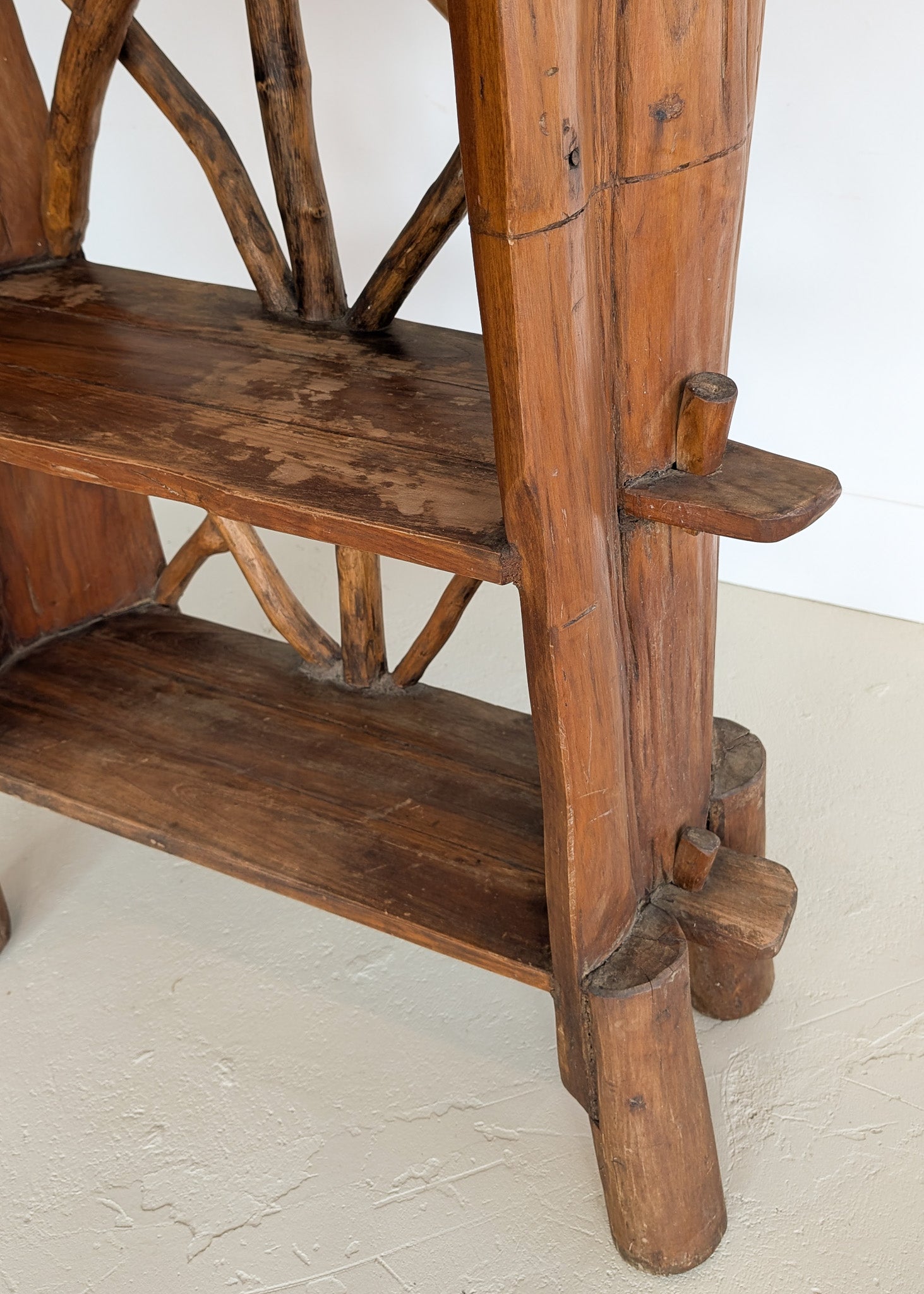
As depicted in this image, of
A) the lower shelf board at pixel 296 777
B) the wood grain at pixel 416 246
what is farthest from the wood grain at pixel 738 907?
the wood grain at pixel 416 246

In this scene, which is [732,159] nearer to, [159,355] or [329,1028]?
[159,355]

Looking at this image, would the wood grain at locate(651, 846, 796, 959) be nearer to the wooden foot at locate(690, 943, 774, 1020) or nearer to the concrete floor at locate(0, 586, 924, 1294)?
the wooden foot at locate(690, 943, 774, 1020)

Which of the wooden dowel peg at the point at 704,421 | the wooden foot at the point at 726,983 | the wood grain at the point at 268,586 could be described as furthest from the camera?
the wood grain at the point at 268,586

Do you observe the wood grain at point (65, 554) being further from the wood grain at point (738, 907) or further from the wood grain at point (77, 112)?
the wood grain at point (738, 907)

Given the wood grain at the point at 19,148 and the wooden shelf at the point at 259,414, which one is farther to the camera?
the wood grain at the point at 19,148

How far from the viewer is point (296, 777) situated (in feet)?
5.43

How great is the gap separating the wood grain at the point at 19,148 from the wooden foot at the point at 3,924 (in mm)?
905

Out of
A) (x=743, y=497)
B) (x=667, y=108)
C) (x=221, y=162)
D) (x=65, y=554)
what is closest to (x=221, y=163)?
(x=221, y=162)

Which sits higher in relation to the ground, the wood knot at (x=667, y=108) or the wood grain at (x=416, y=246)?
the wood knot at (x=667, y=108)

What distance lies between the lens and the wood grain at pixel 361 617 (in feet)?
5.62

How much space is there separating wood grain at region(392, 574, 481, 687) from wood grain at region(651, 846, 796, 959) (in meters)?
0.44

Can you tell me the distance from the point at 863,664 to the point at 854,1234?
116 cm

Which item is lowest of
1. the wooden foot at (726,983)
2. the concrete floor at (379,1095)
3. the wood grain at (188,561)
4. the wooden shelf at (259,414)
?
the concrete floor at (379,1095)

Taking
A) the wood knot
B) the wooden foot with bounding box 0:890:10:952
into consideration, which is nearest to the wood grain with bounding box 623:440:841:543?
the wood knot
